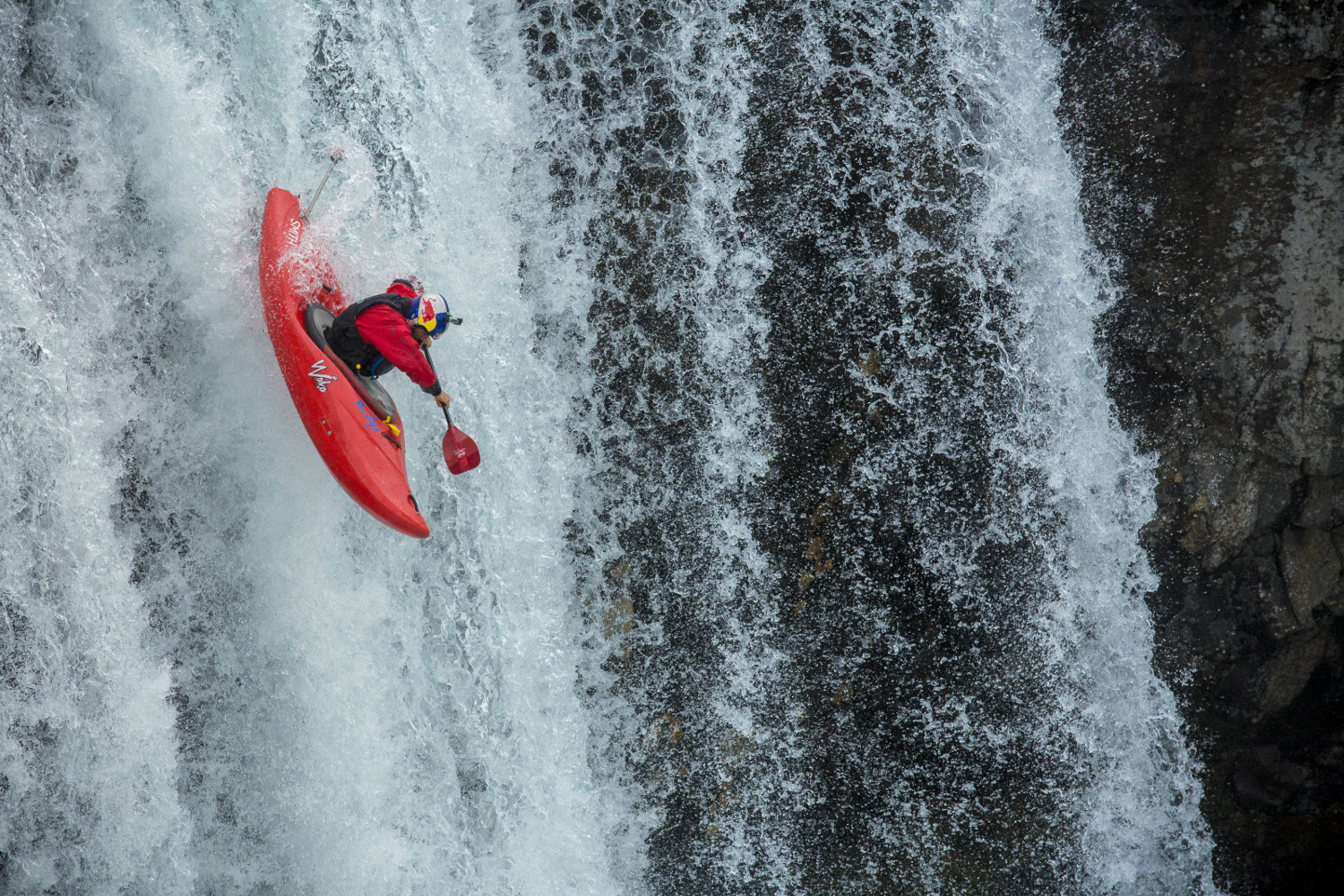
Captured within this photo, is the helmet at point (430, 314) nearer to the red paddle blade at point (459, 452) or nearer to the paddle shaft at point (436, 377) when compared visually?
the paddle shaft at point (436, 377)

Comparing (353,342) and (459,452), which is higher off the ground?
(353,342)

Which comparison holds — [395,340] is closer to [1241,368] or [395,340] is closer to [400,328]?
[400,328]

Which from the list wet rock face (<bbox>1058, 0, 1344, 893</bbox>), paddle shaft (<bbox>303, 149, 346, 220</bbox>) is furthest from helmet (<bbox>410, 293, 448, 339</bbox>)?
wet rock face (<bbox>1058, 0, 1344, 893</bbox>)

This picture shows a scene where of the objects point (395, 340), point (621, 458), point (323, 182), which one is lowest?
point (395, 340)

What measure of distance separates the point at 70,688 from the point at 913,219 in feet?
17.5

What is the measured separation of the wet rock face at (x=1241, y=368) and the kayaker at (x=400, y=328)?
3.96m

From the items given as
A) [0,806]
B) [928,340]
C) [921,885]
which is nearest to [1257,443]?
[928,340]

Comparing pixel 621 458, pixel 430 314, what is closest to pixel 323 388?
pixel 430 314

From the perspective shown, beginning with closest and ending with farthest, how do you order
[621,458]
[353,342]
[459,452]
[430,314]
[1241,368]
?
[430,314]
[353,342]
[459,452]
[1241,368]
[621,458]

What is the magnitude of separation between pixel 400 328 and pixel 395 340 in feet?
0.22

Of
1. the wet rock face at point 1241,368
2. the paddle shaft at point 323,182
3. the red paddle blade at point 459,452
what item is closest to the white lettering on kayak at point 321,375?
the red paddle blade at point 459,452

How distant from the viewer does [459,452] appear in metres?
4.14

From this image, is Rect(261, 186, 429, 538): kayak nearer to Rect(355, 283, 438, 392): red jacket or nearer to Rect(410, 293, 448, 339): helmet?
Rect(355, 283, 438, 392): red jacket

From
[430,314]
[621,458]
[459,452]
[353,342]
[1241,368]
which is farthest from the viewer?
[621,458]
